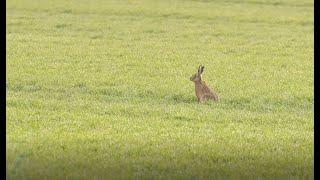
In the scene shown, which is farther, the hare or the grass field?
the hare

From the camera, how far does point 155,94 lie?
1748 centimetres

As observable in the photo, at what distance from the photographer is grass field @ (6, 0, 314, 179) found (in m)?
10.2

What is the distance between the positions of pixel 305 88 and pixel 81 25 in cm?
1513

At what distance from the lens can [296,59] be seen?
934 inches

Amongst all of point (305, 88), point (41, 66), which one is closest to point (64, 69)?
point (41, 66)

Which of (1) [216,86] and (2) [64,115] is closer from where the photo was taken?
(2) [64,115]

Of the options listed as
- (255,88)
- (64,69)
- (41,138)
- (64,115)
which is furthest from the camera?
(64,69)

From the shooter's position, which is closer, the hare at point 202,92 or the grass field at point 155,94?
the grass field at point 155,94

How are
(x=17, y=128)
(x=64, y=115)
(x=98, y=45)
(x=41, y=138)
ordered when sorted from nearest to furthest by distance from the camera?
(x=41, y=138) < (x=17, y=128) < (x=64, y=115) < (x=98, y=45)

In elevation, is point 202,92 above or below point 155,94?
above

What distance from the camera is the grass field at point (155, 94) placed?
10.2 metres

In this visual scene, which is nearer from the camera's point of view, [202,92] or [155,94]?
[202,92]

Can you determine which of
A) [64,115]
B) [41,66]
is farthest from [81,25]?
[64,115]

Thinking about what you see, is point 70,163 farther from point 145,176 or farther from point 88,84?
point 88,84
